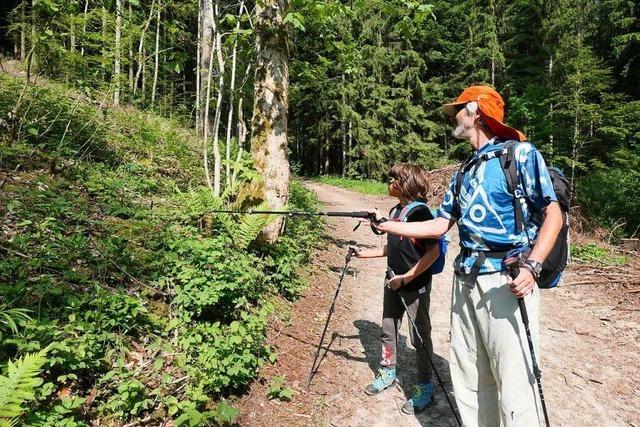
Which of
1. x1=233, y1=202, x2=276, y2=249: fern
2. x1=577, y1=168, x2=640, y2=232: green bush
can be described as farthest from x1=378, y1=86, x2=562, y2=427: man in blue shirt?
x1=577, y1=168, x2=640, y2=232: green bush

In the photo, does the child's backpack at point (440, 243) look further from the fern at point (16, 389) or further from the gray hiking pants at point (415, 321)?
the fern at point (16, 389)

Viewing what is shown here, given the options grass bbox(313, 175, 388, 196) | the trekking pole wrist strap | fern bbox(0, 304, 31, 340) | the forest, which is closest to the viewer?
the trekking pole wrist strap

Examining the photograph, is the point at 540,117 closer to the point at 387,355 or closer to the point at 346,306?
the point at 346,306

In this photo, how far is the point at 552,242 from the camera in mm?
2197

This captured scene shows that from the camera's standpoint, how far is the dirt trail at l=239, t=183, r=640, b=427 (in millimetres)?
3592

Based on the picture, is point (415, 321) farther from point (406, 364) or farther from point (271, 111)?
point (271, 111)

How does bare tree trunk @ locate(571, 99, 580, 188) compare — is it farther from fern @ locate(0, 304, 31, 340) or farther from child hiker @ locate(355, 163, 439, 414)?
fern @ locate(0, 304, 31, 340)

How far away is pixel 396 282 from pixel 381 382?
1.16m

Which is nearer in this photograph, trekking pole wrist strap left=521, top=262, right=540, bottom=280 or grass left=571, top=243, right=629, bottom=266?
trekking pole wrist strap left=521, top=262, right=540, bottom=280

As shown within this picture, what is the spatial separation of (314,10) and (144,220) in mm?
3425

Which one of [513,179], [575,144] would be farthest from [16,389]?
[575,144]

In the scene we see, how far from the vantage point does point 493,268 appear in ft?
7.93

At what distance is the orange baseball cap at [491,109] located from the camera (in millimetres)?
2525

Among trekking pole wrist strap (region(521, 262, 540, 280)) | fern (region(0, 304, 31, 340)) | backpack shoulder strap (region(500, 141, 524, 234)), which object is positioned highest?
backpack shoulder strap (region(500, 141, 524, 234))
